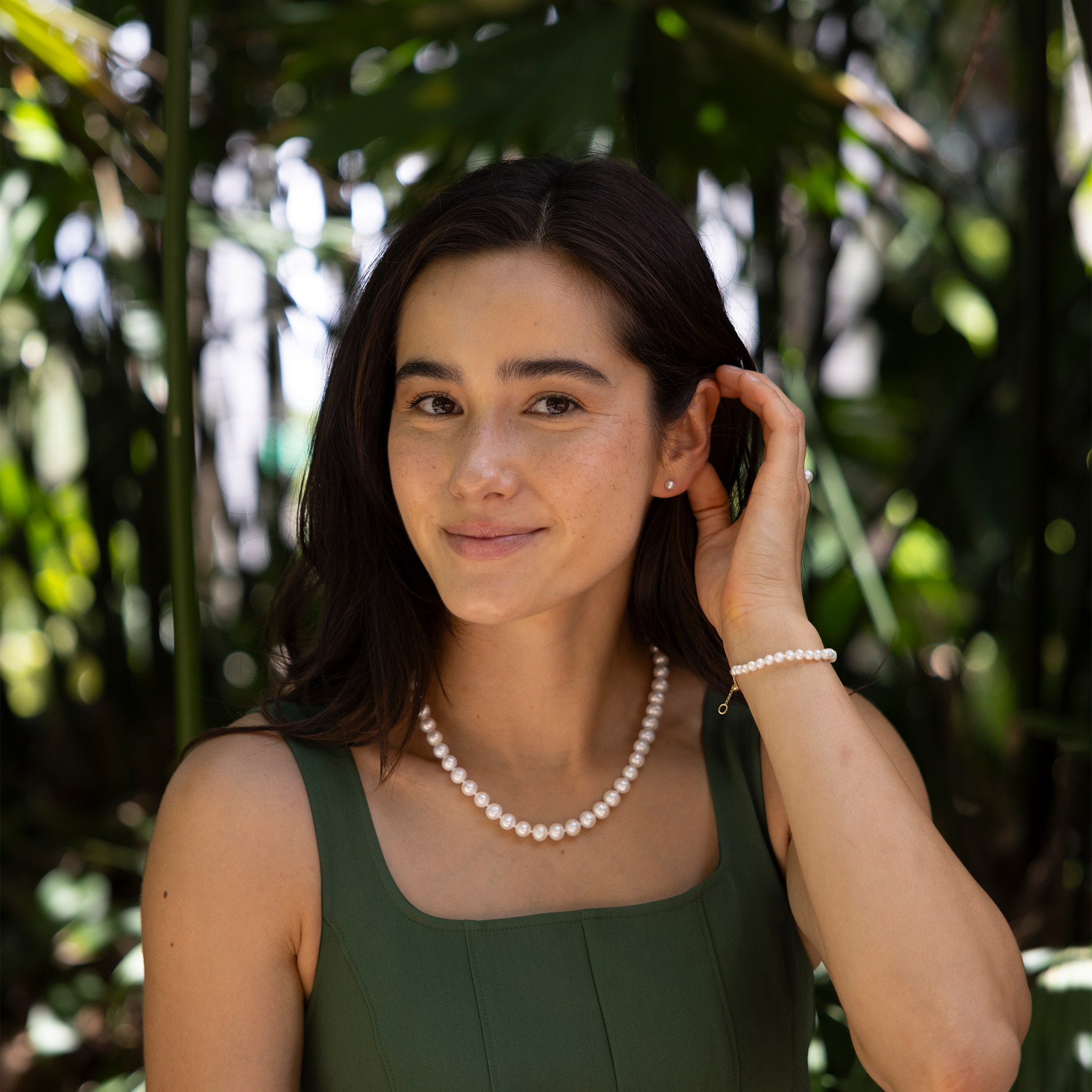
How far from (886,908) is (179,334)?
0.85m

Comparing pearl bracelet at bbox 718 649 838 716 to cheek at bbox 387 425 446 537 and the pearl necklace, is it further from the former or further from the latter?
cheek at bbox 387 425 446 537

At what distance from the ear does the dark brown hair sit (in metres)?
0.02

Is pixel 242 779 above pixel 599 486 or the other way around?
the other way around

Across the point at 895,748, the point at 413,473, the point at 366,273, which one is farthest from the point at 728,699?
the point at 366,273

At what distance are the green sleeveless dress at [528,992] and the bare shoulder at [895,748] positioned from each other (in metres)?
0.22

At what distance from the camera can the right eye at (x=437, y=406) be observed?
1.17 metres

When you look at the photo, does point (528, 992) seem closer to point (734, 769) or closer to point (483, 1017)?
point (483, 1017)

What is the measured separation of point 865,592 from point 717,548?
0.57 m

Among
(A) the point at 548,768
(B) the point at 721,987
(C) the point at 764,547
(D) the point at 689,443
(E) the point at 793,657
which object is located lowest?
(B) the point at 721,987

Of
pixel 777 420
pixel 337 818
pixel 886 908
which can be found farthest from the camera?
pixel 777 420

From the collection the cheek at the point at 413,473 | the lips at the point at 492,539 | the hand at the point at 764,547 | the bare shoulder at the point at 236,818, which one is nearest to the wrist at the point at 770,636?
the hand at the point at 764,547

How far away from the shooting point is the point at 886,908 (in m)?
1.04

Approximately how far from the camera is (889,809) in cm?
107

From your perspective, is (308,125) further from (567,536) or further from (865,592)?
(865,592)
